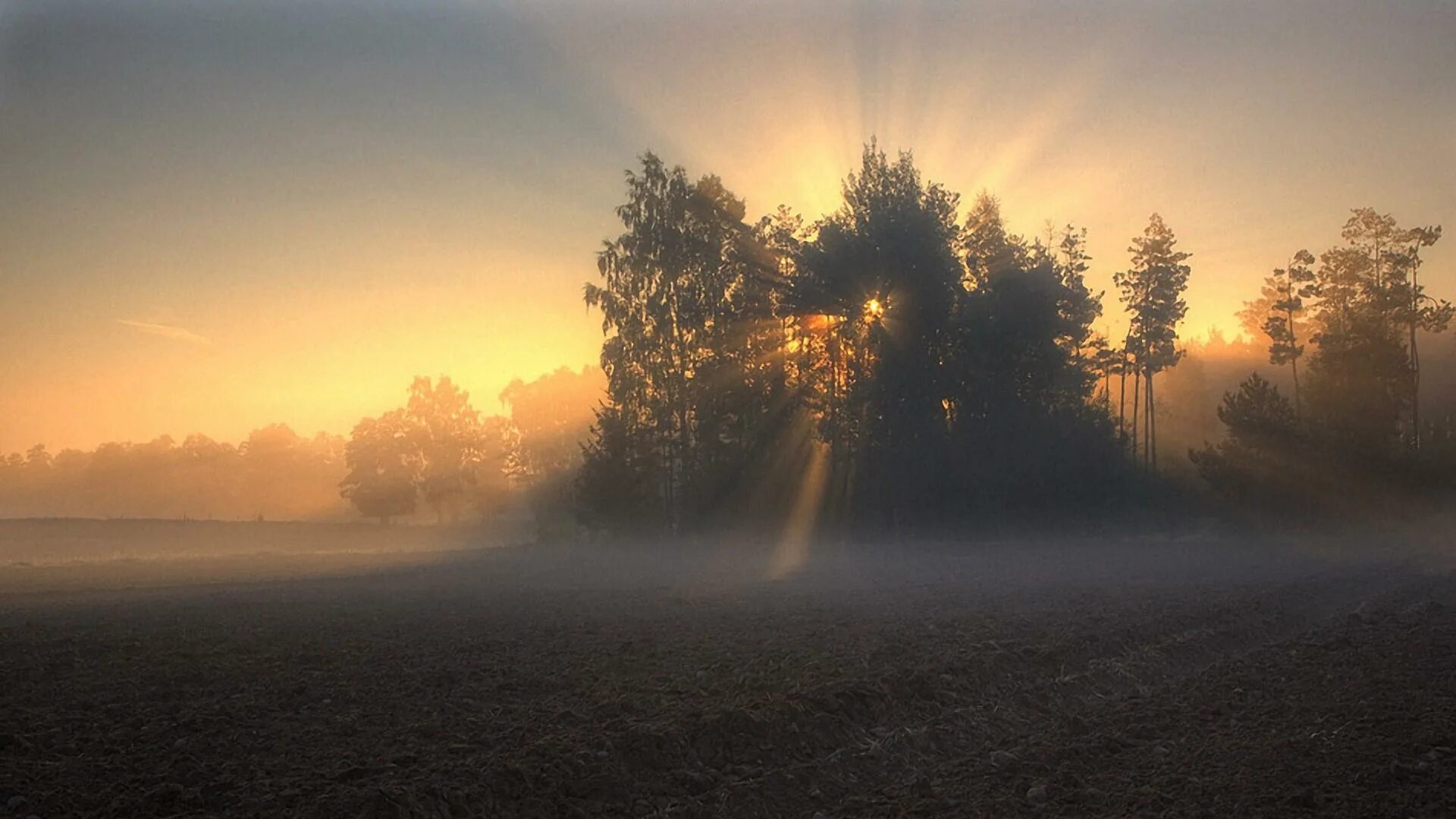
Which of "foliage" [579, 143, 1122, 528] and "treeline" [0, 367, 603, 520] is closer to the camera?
"foliage" [579, 143, 1122, 528]

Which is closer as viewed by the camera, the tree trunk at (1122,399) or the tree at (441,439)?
the tree trunk at (1122,399)

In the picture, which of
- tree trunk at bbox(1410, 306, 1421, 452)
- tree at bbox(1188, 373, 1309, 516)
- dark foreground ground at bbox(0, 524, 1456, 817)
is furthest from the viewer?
tree trunk at bbox(1410, 306, 1421, 452)

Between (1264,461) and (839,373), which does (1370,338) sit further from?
(839,373)

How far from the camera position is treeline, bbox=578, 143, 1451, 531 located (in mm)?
44188

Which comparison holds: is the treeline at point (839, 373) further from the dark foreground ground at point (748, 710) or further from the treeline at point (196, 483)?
the treeline at point (196, 483)

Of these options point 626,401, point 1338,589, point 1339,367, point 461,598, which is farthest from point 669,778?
point 1339,367

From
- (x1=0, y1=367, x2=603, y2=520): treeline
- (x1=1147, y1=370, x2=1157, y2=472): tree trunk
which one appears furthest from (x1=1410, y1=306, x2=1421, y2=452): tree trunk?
(x1=0, y1=367, x2=603, y2=520): treeline

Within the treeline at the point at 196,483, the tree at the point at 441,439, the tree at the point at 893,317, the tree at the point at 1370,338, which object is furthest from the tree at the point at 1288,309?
the treeline at the point at 196,483

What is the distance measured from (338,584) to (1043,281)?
35.4 metres

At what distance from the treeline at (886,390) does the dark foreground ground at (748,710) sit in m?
26.4

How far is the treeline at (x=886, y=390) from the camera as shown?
44.2m

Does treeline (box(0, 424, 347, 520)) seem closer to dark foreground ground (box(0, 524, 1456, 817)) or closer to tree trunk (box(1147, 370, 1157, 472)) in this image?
tree trunk (box(1147, 370, 1157, 472))

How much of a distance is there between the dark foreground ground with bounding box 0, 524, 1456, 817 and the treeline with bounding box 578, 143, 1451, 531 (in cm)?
2641

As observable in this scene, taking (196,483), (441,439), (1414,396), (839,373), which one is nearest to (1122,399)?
(1414,396)
